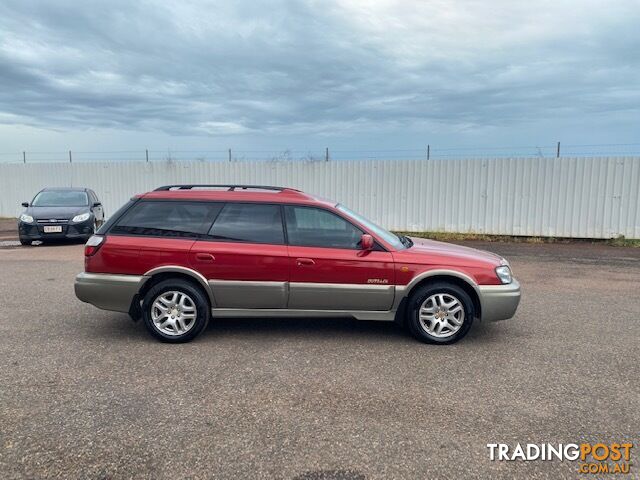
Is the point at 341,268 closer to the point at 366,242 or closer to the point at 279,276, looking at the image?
the point at 366,242

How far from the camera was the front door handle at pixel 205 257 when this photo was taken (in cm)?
466

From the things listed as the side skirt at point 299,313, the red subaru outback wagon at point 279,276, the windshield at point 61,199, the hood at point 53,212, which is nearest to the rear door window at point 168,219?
the red subaru outback wagon at point 279,276

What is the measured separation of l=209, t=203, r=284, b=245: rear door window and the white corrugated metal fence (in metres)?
9.98

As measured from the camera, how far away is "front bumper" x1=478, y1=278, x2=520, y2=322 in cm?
469

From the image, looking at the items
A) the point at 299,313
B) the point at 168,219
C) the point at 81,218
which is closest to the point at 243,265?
the point at 299,313

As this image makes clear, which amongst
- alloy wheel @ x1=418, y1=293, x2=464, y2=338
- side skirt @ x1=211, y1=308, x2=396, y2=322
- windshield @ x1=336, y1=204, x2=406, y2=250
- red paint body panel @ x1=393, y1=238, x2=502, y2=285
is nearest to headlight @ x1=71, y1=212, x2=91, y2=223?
side skirt @ x1=211, y1=308, x2=396, y2=322

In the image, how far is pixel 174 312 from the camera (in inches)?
185

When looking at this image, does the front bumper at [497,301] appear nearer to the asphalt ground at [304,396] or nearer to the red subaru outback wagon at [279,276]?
the red subaru outback wagon at [279,276]

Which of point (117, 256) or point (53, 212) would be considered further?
point (53, 212)

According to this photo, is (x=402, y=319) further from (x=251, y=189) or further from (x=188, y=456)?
(x=188, y=456)

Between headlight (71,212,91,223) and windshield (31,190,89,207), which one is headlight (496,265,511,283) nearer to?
headlight (71,212,91,223)

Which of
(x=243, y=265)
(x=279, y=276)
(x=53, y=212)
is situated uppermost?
(x=53, y=212)

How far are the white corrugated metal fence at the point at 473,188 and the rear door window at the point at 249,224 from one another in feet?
32.7

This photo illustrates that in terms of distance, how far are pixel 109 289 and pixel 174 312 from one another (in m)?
0.71
